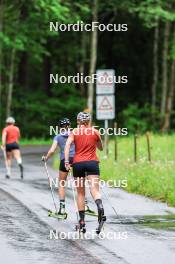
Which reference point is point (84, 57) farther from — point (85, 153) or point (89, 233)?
point (89, 233)

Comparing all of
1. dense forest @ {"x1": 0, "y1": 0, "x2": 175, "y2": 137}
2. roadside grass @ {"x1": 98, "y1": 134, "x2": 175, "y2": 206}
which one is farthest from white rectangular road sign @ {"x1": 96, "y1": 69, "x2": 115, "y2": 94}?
dense forest @ {"x1": 0, "y1": 0, "x2": 175, "y2": 137}

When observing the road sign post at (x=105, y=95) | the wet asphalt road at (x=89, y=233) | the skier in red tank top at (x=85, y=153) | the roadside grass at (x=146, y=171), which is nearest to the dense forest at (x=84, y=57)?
the roadside grass at (x=146, y=171)

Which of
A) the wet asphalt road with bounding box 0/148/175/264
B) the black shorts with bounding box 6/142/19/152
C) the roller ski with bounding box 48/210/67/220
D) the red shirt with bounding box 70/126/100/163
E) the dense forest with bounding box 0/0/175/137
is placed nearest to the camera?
the wet asphalt road with bounding box 0/148/175/264

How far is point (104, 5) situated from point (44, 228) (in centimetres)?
3573

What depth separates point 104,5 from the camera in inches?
1950

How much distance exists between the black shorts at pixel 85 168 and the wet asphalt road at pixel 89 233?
96 cm

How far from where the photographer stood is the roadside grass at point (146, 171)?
20172 millimetres

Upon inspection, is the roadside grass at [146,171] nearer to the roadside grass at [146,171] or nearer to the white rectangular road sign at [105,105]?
the roadside grass at [146,171]

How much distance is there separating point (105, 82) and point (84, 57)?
27481 millimetres

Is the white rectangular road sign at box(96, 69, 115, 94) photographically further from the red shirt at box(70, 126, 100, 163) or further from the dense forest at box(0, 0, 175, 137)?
the red shirt at box(70, 126, 100, 163)

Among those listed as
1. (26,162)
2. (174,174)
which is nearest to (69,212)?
(174,174)

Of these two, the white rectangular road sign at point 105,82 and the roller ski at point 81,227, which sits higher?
the white rectangular road sign at point 105,82

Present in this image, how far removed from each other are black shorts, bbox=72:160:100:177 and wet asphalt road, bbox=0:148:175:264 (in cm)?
96

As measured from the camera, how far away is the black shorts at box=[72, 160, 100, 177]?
46.7 feet
